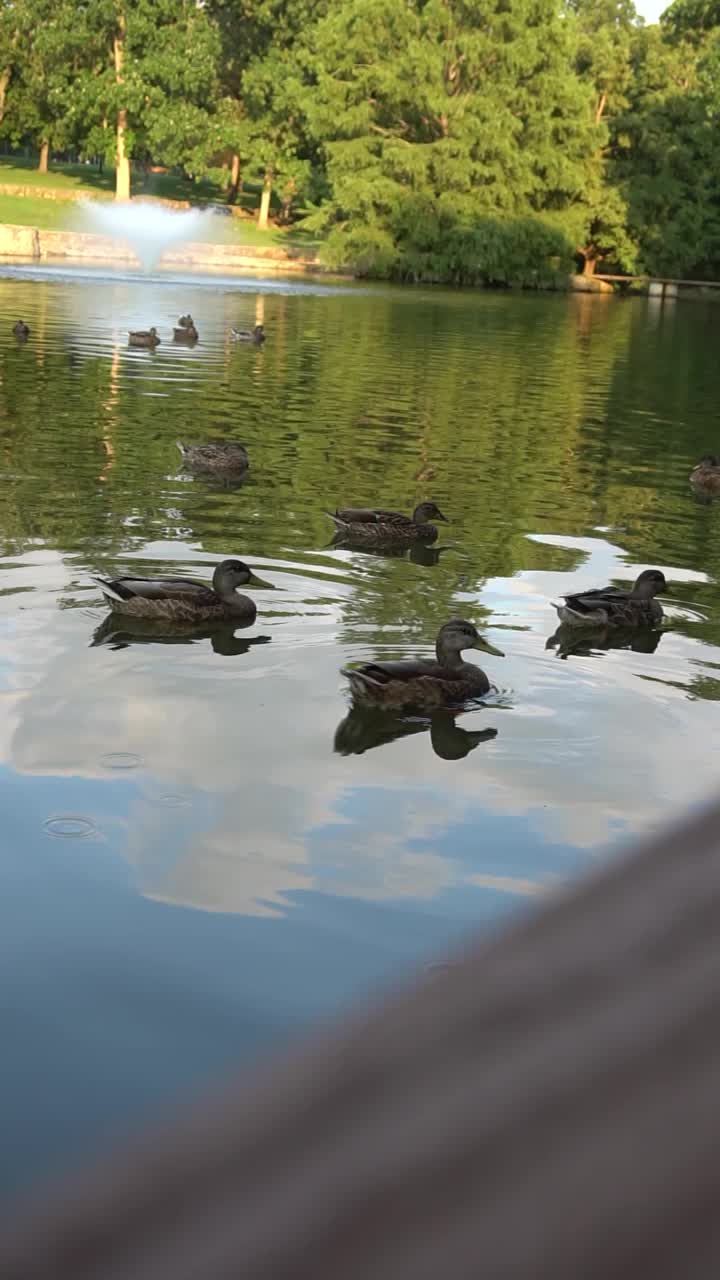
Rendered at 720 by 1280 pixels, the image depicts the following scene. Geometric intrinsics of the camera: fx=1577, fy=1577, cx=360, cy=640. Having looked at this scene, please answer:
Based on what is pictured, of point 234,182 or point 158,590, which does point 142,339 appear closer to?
point 158,590

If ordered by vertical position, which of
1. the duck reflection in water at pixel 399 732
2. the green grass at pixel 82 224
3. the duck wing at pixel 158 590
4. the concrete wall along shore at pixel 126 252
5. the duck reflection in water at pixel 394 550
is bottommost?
the duck reflection in water at pixel 399 732

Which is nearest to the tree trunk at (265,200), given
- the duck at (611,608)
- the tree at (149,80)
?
the tree at (149,80)

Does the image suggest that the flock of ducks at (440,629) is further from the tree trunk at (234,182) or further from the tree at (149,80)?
the tree trunk at (234,182)

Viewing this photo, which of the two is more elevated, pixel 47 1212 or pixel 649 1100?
pixel 649 1100

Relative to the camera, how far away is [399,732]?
9078 mm

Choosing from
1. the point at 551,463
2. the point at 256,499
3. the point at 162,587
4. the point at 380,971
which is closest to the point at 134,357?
the point at 551,463

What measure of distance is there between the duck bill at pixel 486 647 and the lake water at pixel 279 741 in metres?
0.14

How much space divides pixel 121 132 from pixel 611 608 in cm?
8132

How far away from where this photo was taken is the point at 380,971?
5891mm

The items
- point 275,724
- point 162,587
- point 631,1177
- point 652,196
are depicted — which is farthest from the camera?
point 652,196

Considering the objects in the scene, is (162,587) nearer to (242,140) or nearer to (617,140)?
(617,140)

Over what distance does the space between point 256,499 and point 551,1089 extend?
13.6 m

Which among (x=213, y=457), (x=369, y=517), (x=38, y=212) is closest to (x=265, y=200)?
(x=38, y=212)

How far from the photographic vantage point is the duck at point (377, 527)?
45.1 ft
